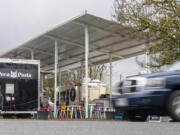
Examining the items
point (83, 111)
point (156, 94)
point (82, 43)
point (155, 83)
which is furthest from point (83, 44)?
point (156, 94)

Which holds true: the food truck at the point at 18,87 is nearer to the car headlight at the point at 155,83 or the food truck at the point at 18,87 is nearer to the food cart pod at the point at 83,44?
the food cart pod at the point at 83,44

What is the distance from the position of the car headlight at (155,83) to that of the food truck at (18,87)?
448 inches

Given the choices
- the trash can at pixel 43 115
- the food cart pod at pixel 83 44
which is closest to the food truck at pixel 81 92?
the food cart pod at pixel 83 44

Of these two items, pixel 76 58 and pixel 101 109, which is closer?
pixel 101 109

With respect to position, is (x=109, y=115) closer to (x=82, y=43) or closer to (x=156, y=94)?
(x=82, y=43)

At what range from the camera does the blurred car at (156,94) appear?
8.89 metres

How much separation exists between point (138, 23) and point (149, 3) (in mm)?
1203

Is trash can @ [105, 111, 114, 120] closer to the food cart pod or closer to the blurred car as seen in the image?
the food cart pod

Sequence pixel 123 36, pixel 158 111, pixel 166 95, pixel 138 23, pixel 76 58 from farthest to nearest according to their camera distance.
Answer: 1. pixel 76 58
2. pixel 123 36
3. pixel 138 23
4. pixel 158 111
5. pixel 166 95

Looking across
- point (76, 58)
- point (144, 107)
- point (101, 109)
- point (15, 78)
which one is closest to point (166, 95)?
point (144, 107)

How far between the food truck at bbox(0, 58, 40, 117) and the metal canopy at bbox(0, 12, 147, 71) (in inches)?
126

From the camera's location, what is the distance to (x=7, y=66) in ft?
63.2

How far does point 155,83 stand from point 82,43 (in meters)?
16.2

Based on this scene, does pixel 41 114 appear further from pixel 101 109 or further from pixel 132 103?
pixel 132 103
